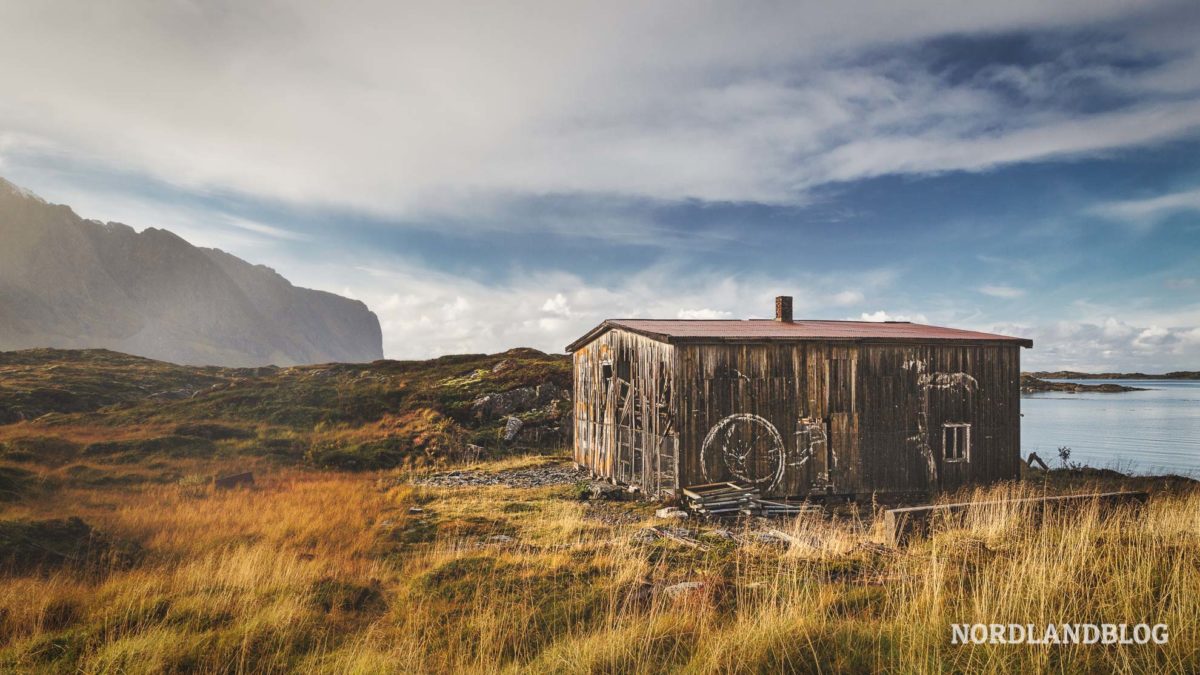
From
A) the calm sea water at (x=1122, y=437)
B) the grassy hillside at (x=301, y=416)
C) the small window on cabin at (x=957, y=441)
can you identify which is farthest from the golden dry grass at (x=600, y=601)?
the calm sea water at (x=1122, y=437)

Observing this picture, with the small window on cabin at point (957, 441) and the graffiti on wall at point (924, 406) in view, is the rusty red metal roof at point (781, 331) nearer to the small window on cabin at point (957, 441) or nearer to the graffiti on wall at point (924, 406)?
the graffiti on wall at point (924, 406)

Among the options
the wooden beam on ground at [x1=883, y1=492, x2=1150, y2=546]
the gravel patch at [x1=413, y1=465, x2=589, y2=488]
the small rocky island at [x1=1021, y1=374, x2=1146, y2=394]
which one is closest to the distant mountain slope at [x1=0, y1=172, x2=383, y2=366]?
the gravel patch at [x1=413, y1=465, x2=589, y2=488]

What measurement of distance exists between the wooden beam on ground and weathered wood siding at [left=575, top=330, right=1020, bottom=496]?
4764 mm

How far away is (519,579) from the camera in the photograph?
9094 mm

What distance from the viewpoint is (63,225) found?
170 m

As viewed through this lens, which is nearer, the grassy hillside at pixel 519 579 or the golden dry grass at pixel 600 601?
the golden dry grass at pixel 600 601

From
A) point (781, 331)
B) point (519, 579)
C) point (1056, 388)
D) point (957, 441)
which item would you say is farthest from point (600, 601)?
point (1056, 388)

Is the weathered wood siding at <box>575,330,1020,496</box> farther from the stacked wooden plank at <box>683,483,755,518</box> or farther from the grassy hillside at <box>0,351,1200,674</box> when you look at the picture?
the grassy hillside at <box>0,351,1200,674</box>

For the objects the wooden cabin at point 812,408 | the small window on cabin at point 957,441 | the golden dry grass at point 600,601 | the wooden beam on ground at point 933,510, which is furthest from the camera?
the small window on cabin at point 957,441

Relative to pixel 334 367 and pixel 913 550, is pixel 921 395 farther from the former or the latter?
pixel 334 367

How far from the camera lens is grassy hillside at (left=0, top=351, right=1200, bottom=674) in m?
6.14

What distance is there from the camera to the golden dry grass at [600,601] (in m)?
5.98

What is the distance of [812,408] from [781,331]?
267 centimetres

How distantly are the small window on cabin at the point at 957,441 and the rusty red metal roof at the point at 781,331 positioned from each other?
2.89 metres
